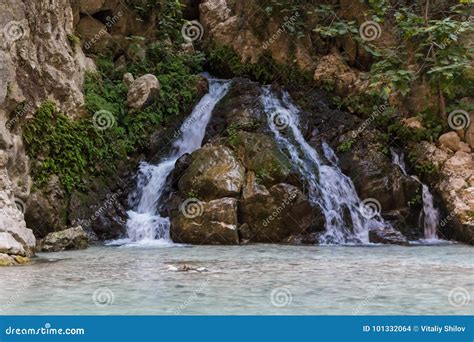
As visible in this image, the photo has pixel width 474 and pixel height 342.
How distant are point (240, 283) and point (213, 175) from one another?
5.96 metres

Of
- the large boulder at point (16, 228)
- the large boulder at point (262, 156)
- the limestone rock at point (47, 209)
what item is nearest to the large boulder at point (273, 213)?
the large boulder at point (262, 156)

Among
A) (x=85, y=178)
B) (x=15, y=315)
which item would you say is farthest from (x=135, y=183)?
(x=15, y=315)

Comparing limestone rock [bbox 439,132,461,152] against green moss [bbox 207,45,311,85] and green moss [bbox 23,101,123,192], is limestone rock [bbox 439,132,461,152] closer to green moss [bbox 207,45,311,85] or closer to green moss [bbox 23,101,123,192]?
green moss [bbox 207,45,311,85]

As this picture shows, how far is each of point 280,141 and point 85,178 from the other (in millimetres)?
4893

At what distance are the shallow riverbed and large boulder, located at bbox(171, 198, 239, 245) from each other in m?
1.47

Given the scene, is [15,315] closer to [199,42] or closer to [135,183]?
[135,183]

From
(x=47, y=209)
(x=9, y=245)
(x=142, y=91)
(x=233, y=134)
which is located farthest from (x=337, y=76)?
(x=9, y=245)

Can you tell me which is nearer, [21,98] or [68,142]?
[21,98]

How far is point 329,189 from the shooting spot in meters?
13.3

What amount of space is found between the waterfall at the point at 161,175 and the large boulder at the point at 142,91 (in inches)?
47.6

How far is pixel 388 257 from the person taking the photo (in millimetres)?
9547

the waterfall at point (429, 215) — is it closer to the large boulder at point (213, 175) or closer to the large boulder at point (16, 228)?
the large boulder at point (213, 175)

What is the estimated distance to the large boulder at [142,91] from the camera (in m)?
15.2

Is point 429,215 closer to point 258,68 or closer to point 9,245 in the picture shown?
point 258,68
